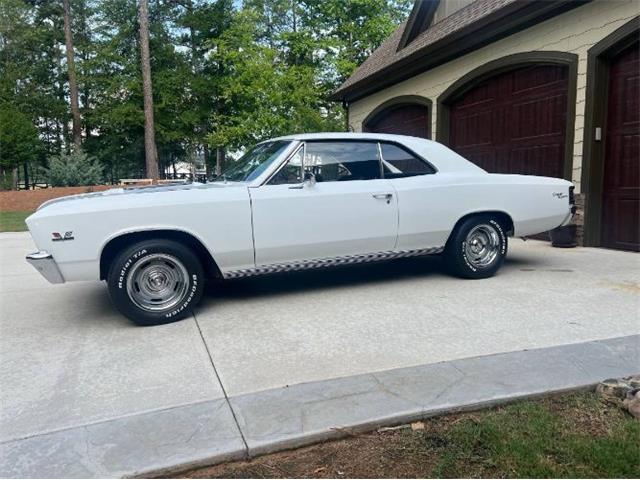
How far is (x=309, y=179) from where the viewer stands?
4645mm

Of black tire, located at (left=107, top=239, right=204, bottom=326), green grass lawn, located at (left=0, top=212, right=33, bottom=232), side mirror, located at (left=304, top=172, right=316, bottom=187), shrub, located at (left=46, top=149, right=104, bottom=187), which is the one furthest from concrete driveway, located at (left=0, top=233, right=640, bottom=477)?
shrub, located at (left=46, top=149, right=104, bottom=187)

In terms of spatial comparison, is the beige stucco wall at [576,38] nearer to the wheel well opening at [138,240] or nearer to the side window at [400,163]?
the side window at [400,163]

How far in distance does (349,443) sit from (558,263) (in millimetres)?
4954

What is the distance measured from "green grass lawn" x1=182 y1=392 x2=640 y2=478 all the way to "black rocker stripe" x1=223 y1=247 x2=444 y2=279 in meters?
2.35

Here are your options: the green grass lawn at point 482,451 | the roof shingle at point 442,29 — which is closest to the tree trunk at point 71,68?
the roof shingle at point 442,29

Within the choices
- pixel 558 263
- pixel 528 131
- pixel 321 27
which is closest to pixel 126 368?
pixel 558 263

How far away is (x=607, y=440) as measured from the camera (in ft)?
7.64

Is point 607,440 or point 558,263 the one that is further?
point 558,263

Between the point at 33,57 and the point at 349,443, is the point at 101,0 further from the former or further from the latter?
the point at 349,443

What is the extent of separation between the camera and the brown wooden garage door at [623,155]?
677 cm

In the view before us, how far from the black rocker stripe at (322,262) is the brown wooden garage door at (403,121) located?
6989 mm

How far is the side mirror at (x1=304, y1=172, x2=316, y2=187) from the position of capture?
4.62 meters

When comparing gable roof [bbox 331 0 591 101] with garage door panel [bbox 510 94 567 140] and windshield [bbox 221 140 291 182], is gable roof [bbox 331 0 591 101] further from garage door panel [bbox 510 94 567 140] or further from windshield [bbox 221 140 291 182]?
windshield [bbox 221 140 291 182]

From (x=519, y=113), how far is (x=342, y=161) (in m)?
5.14
